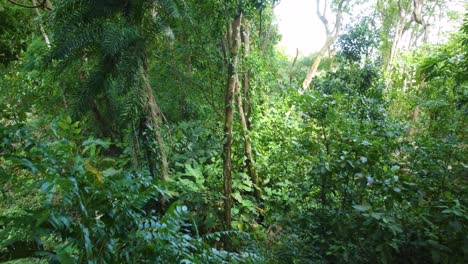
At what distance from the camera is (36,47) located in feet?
19.4

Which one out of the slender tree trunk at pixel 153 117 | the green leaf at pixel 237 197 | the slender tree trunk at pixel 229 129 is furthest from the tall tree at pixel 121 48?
the green leaf at pixel 237 197

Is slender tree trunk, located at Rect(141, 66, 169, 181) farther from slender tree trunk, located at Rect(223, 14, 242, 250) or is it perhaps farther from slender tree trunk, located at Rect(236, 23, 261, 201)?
slender tree trunk, located at Rect(236, 23, 261, 201)

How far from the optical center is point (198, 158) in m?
5.41

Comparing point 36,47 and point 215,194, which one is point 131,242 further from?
point 36,47

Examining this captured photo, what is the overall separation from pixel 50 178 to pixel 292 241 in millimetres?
2078

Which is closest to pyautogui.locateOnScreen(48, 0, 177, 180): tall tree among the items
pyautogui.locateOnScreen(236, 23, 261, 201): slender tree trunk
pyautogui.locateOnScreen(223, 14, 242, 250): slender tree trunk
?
pyautogui.locateOnScreen(223, 14, 242, 250): slender tree trunk

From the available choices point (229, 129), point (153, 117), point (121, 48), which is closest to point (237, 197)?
point (229, 129)

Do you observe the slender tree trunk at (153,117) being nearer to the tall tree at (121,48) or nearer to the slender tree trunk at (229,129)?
the tall tree at (121,48)

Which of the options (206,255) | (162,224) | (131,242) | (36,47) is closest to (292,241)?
(206,255)

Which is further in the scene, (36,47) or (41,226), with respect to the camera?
(36,47)

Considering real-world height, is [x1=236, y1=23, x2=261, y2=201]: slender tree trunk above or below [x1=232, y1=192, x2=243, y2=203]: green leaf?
above

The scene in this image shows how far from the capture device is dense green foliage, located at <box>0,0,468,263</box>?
1744 millimetres

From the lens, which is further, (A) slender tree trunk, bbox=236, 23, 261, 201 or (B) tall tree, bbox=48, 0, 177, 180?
(A) slender tree trunk, bbox=236, 23, 261, 201

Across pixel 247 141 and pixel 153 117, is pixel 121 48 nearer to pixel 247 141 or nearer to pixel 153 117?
pixel 153 117
